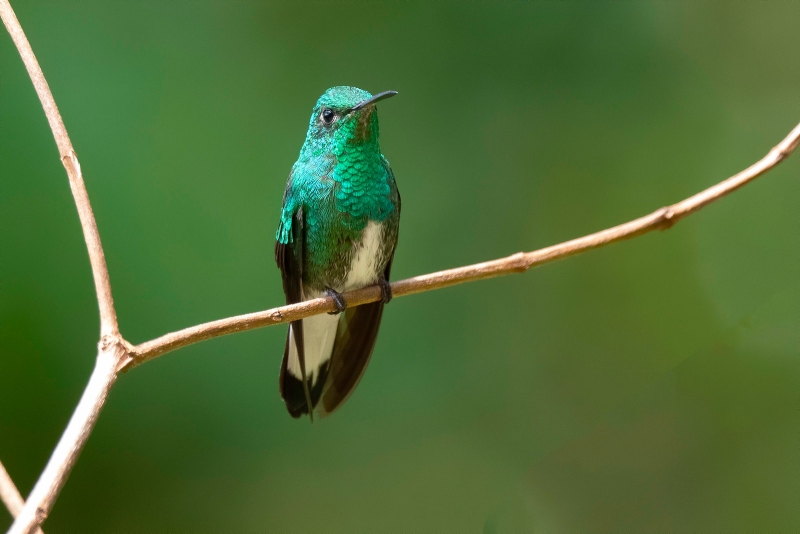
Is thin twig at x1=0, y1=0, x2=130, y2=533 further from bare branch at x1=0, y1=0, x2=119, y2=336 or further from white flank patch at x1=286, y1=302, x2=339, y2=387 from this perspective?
white flank patch at x1=286, y1=302, x2=339, y2=387

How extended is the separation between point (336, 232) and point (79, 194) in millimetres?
866

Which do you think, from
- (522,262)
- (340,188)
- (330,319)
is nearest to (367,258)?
(340,188)

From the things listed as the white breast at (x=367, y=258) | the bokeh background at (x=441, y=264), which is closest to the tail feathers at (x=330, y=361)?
the white breast at (x=367, y=258)

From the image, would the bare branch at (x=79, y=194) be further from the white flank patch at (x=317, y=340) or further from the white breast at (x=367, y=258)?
the white flank patch at (x=317, y=340)

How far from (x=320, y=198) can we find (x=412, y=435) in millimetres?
1670

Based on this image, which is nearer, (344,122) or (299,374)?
(344,122)

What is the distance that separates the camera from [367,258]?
82.5 inches

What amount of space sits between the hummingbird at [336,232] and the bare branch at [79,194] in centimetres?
80

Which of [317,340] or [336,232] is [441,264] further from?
[336,232]

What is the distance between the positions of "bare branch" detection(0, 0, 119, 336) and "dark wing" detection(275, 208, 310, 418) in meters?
0.84

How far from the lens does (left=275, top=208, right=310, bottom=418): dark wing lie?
2098mm

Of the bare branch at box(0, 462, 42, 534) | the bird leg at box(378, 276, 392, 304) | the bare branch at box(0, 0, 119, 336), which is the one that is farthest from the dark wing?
the bare branch at box(0, 462, 42, 534)

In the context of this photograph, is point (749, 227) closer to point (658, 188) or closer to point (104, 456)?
point (658, 188)

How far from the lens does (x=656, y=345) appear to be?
3.41 metres
